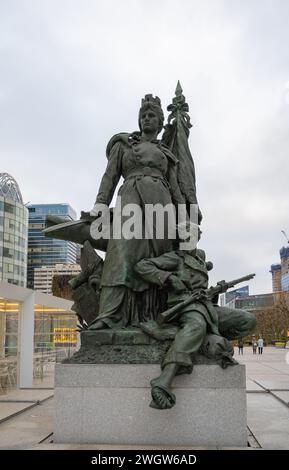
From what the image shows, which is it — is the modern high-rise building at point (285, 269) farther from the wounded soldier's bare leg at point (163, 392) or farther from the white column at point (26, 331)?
the wounded soldier's bare leg at point (163, 392)

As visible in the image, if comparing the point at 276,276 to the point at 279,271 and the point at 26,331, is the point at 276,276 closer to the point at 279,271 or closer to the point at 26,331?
the point at 279,271

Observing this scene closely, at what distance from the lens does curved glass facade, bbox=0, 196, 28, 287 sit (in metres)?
66.1

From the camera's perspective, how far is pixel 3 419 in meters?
6.60

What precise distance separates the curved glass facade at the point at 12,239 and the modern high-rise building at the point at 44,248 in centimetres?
2564

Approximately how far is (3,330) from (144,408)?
9.60m

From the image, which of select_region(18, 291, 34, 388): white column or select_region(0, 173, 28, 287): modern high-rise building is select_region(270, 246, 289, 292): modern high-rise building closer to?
select_region(0, 173, 28, 287): modern high-rise building

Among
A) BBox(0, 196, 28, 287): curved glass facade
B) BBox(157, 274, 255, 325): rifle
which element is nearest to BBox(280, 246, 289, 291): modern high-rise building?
BBox(0, 196, 28, 287): curved glass facade

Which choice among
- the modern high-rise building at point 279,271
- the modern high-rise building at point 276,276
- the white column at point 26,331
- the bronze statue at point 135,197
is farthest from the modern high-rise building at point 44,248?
the bronze statue at point 135,197

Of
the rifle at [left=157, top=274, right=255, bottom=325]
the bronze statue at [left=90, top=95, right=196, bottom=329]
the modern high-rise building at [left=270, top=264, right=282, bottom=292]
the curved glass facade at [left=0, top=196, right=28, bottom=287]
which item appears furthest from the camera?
the modern high-rise building at [left=270, top=264, right=282, bottom=292]

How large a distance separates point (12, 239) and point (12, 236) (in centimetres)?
50

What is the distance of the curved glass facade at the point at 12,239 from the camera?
66.1 metres

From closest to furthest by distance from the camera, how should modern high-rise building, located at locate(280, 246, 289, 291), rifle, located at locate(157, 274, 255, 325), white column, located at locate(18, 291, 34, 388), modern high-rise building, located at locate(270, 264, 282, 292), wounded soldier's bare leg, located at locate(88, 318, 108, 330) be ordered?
rifle, located at locate(157, 274, 255, 325) → wounded soldier's bare leg, located at locate(88, 318, 108, 330) → white column, located at locate(18, 291, 34, 388) → modern high-rise building, located at locate(280, 246, 289, 291) → modern high-rise building, located at locate(270, 264, 282, 292)
